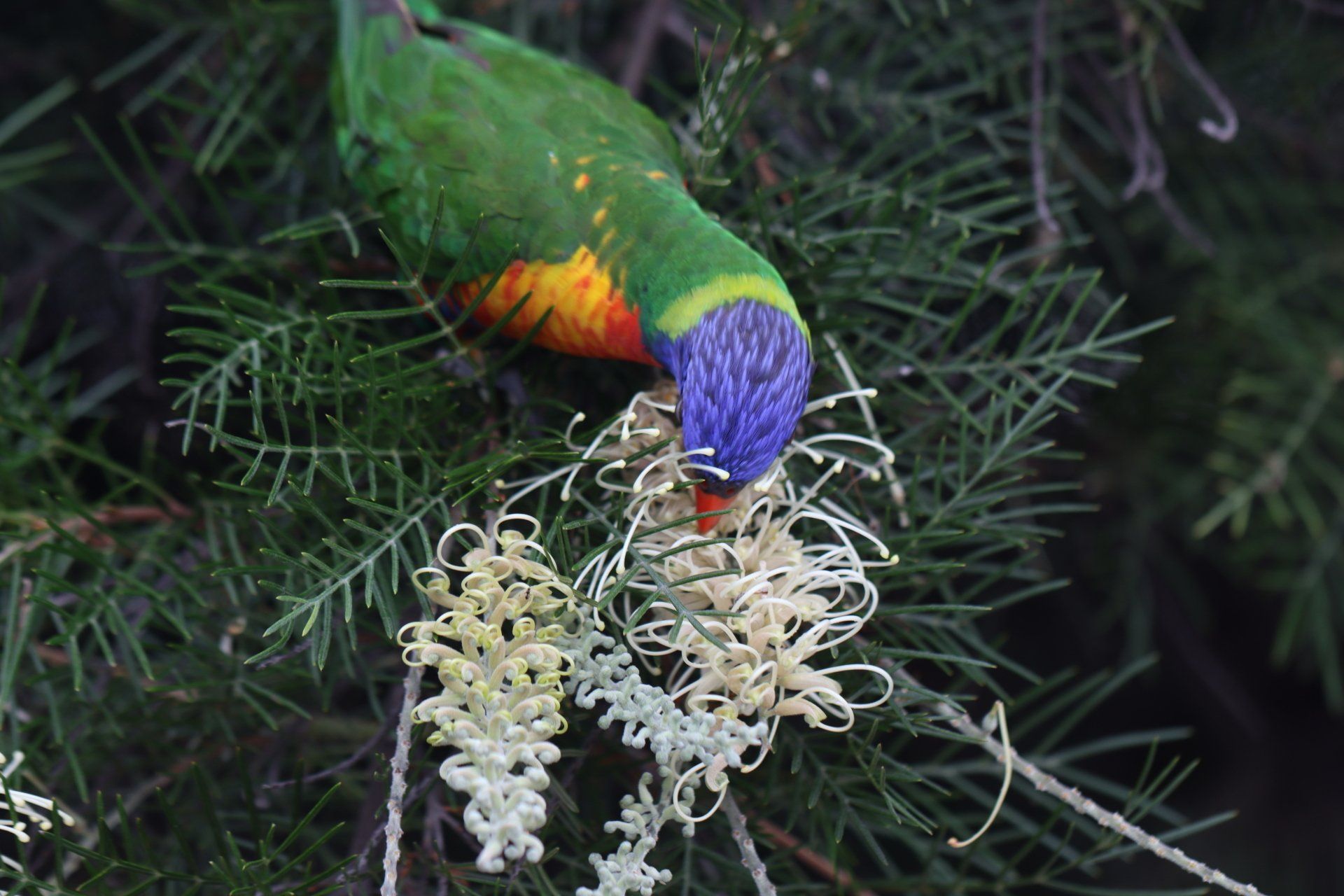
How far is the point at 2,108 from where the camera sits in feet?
4.70

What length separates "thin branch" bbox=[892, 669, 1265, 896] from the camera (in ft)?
2.53

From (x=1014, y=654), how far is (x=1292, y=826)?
0.54 m

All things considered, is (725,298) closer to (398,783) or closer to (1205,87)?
(398,783)

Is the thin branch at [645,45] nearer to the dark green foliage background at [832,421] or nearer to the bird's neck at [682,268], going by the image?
the dark green foliage background at [832,421]

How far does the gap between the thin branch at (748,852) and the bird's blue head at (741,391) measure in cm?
23

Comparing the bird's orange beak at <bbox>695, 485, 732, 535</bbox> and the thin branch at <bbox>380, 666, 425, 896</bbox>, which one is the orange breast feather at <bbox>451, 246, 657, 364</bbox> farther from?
the thin branch at <bbox>380, 666, 425, 896</bbox>

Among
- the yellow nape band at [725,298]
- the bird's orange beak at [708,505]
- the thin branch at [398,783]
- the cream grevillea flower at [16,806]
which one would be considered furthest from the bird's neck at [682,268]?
the cream grevillea flower at [16,806]

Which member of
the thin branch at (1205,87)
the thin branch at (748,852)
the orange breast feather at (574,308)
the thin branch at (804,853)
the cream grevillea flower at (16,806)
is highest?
the thin branch at (1205,87)

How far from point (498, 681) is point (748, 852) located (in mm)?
236

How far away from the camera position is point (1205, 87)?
1309 mm

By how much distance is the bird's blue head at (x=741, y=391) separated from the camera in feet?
2.91

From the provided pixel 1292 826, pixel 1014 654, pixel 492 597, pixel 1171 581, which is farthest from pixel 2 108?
pixel 1292 826

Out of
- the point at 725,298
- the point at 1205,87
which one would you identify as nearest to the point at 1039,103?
the point at 1205,87

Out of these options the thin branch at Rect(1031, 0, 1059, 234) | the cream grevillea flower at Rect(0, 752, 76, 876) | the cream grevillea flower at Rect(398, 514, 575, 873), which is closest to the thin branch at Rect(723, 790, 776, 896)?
the cream grevillea flower at Rect(398, 514, 575, 873)
